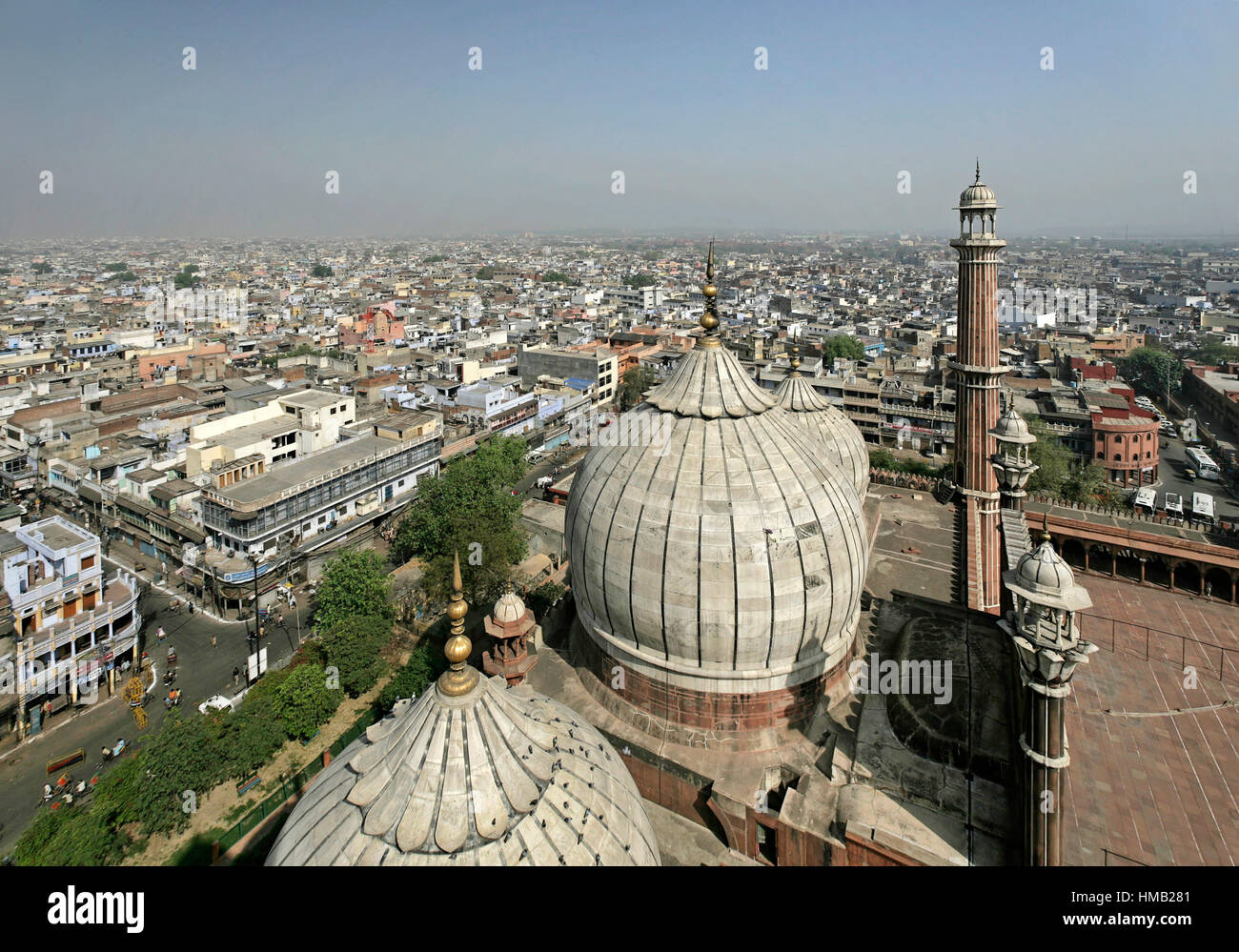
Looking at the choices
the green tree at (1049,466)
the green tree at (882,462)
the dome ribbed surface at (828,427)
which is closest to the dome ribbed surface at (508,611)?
the dome ribbed surface at (828,427)

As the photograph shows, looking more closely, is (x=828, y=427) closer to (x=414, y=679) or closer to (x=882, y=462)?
(x=414, y=679)

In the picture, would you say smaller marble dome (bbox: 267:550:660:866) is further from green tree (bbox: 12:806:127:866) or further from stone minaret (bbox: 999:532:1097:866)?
green tree (bbox: 12:806:127:866)

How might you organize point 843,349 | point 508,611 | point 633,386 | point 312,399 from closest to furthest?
point 508,611, point 312,399, point 633,386, point 843,349

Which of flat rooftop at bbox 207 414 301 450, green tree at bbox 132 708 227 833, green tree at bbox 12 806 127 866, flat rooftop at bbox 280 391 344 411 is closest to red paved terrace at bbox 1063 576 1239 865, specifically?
green tree at bbox 12 806 127 866

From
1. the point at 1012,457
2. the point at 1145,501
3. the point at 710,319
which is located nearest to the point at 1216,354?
the point at 1145,501
